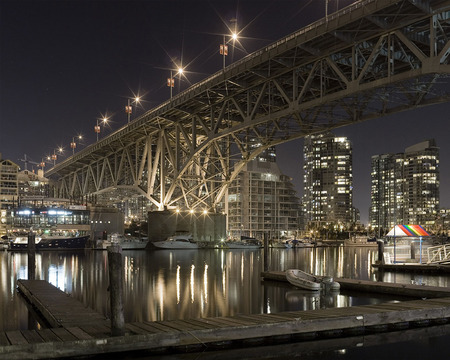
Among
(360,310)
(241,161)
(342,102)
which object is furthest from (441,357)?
(241,161)

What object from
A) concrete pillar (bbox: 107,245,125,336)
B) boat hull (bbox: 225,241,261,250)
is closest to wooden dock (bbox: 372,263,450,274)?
concrete pillar (bbox: 107,245,125,336)

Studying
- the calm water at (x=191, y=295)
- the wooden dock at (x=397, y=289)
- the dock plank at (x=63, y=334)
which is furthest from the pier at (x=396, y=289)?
the dock plank at (x=63, y=334)

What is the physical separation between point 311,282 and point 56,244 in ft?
164

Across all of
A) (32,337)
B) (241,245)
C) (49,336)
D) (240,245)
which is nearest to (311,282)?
(49,336)

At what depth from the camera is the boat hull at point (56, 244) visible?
67.1 m

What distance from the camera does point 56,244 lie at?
225 ft

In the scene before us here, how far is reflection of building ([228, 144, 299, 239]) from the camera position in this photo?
363 feet

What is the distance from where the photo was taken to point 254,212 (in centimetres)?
11112

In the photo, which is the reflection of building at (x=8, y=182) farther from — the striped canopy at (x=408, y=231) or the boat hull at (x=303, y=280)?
the boat hull at (x=303, y=280)

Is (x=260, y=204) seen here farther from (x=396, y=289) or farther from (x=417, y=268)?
(x=396, y=289)

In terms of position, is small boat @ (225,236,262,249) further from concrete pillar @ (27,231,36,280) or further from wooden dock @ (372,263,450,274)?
concrete pillar @ (27,231,36,280)

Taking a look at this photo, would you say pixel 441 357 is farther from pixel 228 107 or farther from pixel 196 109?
pixel 196 109

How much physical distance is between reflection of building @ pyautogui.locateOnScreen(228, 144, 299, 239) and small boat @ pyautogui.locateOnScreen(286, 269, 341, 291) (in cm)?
8213

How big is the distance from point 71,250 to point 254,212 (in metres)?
49.3
